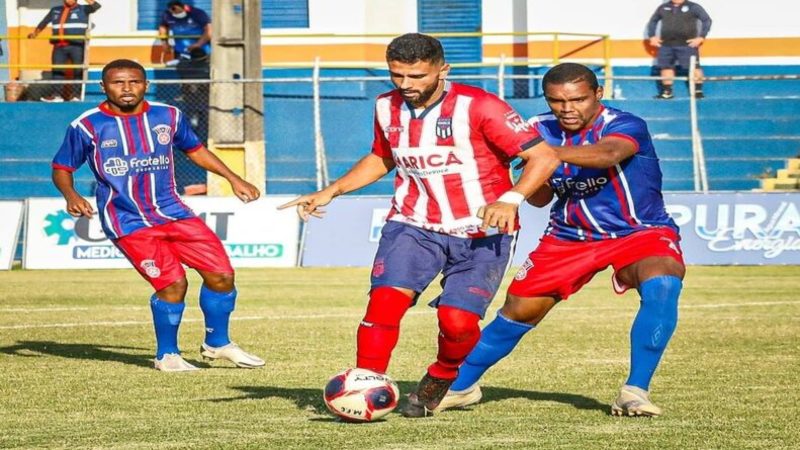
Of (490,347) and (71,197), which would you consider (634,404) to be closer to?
(490,347)

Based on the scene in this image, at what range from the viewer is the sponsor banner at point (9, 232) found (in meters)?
20.3

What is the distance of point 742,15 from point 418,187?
21.1 meters

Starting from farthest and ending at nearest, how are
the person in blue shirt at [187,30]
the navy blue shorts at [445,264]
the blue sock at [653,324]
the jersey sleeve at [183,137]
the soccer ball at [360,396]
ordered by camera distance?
1. the person in blue shirt at [187,30]
2. the jersey sleeve at [183,137]
3. the blue sock at [653,324]
4. the navy blue shorts at [445,264]
5. the soccer ball at [360,396]

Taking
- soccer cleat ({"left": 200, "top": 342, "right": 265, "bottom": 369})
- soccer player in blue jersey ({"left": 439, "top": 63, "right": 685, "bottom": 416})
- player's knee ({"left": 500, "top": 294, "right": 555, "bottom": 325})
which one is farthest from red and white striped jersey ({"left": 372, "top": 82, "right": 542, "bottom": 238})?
soccer cleat ({"left": 200, "top": 342, "right": 265, "bottom": 369})

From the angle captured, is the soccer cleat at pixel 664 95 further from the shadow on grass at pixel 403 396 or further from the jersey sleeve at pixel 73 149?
the shadow on grass at pixel 403 396

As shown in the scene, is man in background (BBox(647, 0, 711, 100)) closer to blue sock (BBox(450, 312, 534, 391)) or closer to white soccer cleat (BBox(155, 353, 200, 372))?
white soccer cleat (BBox(155, 353, 200, 372))

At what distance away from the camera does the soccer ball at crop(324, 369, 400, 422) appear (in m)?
7.27

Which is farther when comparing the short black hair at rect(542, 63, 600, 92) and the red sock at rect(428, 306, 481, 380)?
the short black hair at rect(542, 63, 600, 92)

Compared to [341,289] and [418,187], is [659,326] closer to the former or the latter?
[418,187]

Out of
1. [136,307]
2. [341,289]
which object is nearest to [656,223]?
[136,307]

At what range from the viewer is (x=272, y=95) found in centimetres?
2456

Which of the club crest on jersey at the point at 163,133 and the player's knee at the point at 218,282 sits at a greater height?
the club crest on jersey at the point at 163,133

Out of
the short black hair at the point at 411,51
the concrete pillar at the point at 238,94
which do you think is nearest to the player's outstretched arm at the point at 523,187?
the short black hair at the point at 411,51

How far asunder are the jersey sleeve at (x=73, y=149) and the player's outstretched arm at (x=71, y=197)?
0.15ft
